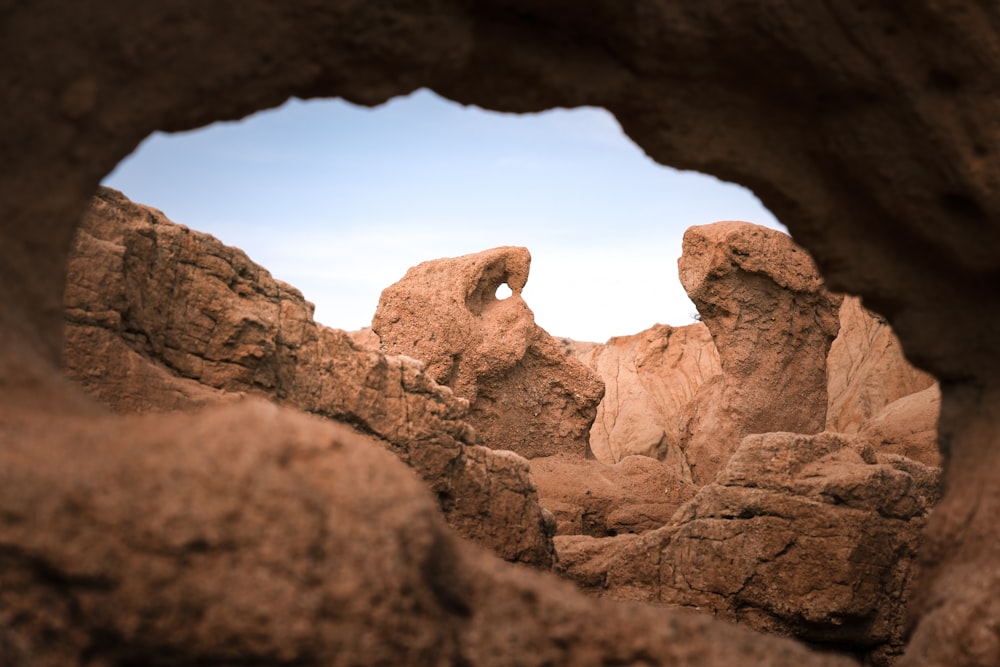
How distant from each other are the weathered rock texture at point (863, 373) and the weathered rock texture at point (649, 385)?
364cm

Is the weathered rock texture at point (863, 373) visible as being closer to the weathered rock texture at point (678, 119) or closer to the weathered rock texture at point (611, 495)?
the weathered rock texture at point (611, 495)

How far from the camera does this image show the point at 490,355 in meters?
14.3

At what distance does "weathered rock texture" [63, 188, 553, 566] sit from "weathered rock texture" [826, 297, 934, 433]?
10.8 meters

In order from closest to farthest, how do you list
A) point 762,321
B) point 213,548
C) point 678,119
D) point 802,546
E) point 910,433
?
point 213,548
point 678,119
point 802,546
point 910,433
point 762,321

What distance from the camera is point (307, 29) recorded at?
13.3ft

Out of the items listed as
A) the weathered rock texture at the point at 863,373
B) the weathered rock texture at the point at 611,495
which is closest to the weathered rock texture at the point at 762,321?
the weathered rock texture at the point at 611,495

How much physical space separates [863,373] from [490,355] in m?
8.07

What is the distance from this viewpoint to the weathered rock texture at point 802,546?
26.4ft

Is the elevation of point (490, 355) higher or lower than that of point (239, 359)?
higher

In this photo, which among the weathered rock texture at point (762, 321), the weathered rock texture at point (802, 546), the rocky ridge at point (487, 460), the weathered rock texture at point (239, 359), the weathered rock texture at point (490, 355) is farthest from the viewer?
the weathered rock texture at point (490, 355)

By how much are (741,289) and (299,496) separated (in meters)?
11.4

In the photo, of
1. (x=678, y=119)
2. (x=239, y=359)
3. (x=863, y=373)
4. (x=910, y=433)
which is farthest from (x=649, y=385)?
(x=678, y=119)

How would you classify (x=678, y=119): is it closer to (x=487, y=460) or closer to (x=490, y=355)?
(x=487, y=460)

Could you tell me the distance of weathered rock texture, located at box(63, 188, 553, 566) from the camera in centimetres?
653
